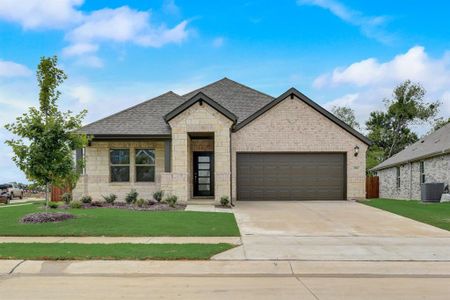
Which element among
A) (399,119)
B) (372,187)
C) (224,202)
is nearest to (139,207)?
(224,202)

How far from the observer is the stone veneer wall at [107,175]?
2238cm

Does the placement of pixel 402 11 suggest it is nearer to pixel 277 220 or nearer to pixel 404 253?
pixel 277 220

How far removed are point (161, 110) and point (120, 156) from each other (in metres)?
3.36

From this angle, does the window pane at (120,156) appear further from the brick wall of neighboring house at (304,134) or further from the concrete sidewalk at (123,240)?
the concrete sidewalk at (123,240)

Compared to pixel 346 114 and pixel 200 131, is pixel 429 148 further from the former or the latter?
pixel 346 114

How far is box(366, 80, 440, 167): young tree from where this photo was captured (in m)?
47.8

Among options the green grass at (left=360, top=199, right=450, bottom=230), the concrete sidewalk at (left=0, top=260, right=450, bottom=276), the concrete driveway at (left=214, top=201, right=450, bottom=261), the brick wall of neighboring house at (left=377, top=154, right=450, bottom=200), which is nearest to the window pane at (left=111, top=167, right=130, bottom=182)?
the concrete driveway at (left=214, top=201, right=450, bottom=261)

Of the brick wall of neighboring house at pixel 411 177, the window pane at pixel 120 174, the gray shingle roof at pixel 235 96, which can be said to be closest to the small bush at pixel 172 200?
the window pane at pixel 120 174

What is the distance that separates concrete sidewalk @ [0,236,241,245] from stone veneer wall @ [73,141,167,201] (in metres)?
10.5

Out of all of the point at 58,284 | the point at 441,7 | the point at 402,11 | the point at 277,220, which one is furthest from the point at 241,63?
the point at 58,284

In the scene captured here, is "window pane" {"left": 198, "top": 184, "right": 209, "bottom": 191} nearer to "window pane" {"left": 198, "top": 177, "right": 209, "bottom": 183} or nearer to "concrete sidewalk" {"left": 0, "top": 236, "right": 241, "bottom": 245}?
"window pane" {"left": 198, "top": 177, "right": 209, "bottom": 183}

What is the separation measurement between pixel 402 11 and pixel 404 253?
14.1 m

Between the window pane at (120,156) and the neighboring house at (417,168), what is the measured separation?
16413mm

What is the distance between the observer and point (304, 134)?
23.3 metres
